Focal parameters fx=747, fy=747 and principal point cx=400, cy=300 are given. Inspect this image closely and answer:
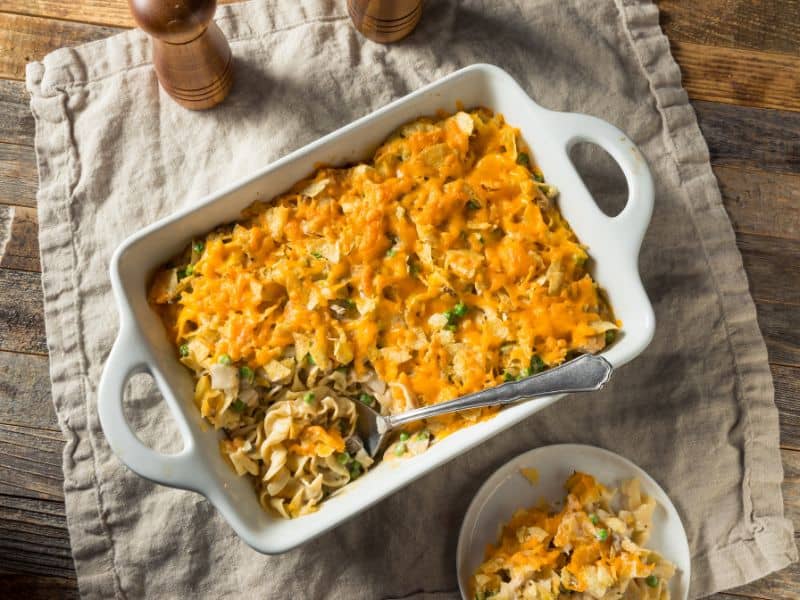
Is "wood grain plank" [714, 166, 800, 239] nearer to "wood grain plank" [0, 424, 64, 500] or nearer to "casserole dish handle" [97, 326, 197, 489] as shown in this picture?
"casserole dish handle" [97, 326, 197, 489]

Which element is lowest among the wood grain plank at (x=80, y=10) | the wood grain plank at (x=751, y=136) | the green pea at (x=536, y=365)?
the green pea at (x=536, y=365)

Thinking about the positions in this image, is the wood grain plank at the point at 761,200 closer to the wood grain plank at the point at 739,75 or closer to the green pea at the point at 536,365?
the wood grain plank at the point at 739,75

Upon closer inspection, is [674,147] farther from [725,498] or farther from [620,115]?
[725,498]

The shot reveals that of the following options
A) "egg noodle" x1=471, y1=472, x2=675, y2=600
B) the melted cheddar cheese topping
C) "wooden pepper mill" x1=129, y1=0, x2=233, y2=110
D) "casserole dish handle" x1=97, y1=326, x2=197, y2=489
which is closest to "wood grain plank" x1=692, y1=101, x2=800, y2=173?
the melted cheddar cheese topping

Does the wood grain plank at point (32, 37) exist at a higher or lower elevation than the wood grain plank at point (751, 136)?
higher

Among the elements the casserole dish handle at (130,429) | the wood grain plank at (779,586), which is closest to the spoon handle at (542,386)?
the casserole dish handle at (130,429)

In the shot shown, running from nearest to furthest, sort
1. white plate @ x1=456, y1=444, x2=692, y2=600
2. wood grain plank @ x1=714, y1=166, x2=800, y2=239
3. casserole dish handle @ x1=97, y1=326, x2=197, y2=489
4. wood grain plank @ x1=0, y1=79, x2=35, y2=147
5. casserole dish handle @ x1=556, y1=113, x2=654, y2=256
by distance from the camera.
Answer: casserole dish handle @ x1=97, y1=326, x2=197, y2=489
casserole dish handle @ x1=556, y1=113, x2=654, y2=256
white plate @ x1=456, y1=444, x2=692, y2=600
wood grain plank @ x1=0, y1=79, x2=35, y2=147
wood grain plank @ x1=714, y1=166, x2=800, y2=239

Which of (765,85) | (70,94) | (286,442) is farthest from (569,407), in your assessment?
(70,94)
